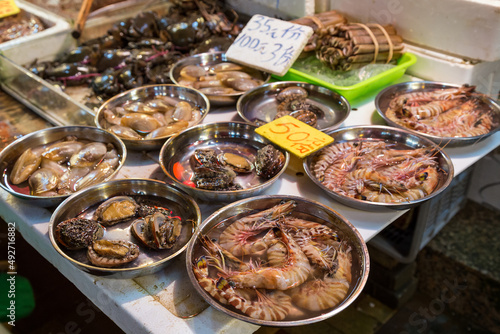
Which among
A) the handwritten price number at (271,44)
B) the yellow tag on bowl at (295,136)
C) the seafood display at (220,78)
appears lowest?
the seafood display at (220,78)

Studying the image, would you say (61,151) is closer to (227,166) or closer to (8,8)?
(227,166)

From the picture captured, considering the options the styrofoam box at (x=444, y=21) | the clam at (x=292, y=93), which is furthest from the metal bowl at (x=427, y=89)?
the clam at (x=292, y=93)

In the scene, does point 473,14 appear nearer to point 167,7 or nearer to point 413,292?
point 413,292

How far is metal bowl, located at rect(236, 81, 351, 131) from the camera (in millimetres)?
2523

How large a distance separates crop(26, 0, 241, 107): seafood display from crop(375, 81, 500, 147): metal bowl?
145cm

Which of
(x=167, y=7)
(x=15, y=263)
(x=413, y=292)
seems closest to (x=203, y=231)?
(x=15, y=263)

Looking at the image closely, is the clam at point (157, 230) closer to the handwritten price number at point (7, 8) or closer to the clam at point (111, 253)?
the clam at point (111, 253)

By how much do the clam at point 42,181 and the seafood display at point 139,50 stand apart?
101 centimetres

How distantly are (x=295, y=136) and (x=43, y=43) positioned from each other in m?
2.68

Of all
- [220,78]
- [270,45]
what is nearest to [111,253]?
[220,78]

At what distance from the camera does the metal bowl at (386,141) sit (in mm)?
1854

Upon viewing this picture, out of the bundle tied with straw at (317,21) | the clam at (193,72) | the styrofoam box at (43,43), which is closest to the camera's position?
the clam at (193,72)

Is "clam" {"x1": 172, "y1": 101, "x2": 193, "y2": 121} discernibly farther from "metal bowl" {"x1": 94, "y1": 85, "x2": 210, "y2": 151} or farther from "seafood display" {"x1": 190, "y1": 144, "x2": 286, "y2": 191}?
"seafood display" {"x1": 190, "y1": 144, "x2": 286, "y2": 191}

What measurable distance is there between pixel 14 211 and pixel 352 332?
2.48 metres
